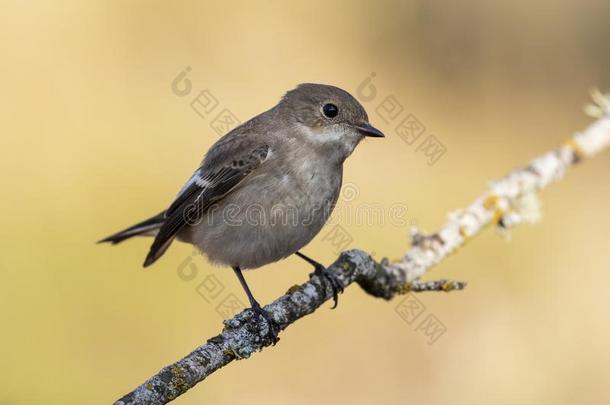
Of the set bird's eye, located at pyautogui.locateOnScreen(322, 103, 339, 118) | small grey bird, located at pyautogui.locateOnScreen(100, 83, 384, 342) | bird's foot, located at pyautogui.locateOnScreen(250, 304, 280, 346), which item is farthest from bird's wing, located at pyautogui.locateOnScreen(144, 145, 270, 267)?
bird's foot, located at pyautogui.locateOnScreen(250, 304, 280, 346)

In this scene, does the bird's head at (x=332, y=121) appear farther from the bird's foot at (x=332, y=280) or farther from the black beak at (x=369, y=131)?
the bird's foot at (x=332, y=280)

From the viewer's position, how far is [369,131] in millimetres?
5117

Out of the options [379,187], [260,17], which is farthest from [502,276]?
[260,17]

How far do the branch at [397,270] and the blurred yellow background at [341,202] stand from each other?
70.7 inches

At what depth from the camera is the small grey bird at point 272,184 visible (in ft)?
15.7

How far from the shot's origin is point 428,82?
8.45 m

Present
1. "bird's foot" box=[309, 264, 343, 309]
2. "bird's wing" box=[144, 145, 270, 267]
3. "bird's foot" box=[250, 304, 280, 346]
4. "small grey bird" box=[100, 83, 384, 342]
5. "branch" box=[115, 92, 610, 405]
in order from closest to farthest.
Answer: "branch" box=[115, 92, 610, 405] → "bird's foot" box=[250, 304, 280, 346] → "bird's foot" box=[309, 264, 343, 309] → "small grey bird" box=[100, 83, 384, 342] → "bird's wing" box=[144, 145, 270, 267]

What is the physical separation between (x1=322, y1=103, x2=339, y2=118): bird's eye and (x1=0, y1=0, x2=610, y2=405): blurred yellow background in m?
2.07

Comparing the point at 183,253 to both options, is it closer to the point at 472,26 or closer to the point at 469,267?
the point at 469,267

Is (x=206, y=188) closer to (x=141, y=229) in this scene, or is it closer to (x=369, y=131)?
(x=141, y=229)

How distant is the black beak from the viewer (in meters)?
5.11

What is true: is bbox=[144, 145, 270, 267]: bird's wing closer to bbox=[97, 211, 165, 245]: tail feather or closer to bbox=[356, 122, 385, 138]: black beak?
bbox=[97, 211, 165, 245]: tail feather

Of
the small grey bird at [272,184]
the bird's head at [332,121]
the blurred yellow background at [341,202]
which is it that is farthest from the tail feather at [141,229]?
the bird's head at [332,121]

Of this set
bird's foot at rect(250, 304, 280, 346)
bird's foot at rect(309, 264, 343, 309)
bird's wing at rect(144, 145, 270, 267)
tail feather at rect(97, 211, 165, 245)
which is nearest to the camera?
bird's foot at rect(250, 304, 280, 346)
